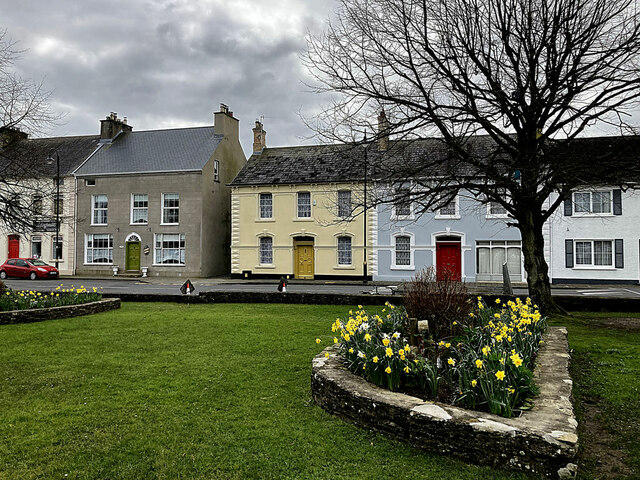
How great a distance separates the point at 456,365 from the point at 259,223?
2901 centimetres

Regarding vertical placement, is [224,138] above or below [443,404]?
above

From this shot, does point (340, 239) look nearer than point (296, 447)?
No

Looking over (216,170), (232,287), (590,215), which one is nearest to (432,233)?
(590,215)

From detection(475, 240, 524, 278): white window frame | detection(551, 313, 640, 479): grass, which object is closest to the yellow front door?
detection(475, 240, 524, 278): white window frame

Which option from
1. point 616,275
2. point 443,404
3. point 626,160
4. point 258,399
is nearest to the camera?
point 443,404

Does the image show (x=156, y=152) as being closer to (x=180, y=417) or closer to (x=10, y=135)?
(x=10, y=135)

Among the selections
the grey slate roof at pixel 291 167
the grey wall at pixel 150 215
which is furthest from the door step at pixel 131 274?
the grey slate roof at pixel 291 167

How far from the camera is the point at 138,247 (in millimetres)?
36062

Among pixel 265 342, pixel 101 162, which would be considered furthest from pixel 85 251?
pixel 265 342

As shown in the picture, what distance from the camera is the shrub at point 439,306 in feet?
25.5

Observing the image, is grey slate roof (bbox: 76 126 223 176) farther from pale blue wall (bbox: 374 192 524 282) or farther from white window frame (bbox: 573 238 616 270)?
white window frame (bbox: 573 238 616 270)

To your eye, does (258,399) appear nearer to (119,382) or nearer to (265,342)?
(119,382)

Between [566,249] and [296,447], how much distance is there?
29.2 m

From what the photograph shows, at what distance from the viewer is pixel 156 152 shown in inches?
1473
